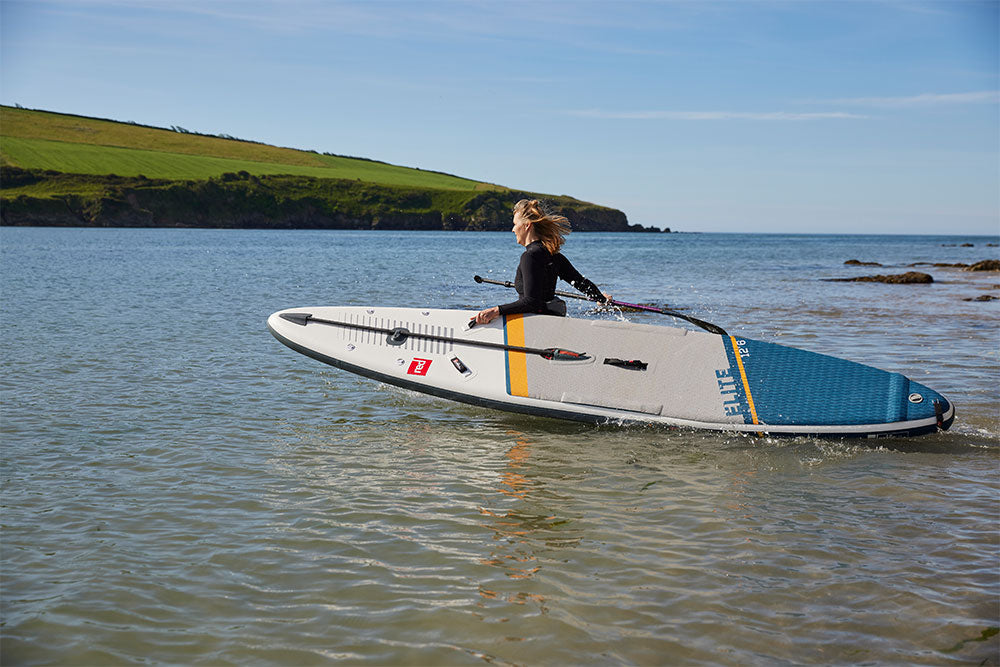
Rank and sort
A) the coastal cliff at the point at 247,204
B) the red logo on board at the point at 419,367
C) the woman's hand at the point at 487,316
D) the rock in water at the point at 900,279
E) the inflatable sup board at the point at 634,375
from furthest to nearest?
the coastal cliff at the point at 247,204 < the rock in water at the point at 900,279 < the red logo on board at the point at 419,367 < the woman's hand at the point at 487,316 < the inflatable sup board at the point at 634,375

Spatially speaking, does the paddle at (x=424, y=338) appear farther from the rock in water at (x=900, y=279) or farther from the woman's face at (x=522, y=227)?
the rock in water at (x=900, y=279)

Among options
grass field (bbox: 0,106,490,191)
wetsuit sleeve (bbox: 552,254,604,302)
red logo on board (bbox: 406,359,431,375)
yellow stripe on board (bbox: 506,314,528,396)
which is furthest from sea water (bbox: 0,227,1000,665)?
grass field (bbox: 0,106,490,191)

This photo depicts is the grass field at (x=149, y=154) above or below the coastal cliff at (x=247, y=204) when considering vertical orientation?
above

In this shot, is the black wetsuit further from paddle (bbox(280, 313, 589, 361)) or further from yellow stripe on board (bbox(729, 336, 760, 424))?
yellow stripe on board (bbox(729, 336, 760, 424))

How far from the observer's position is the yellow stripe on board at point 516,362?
8.94 metres

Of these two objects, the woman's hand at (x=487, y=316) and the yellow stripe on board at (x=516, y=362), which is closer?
the yellow stripe on board at (x=516, y=362)

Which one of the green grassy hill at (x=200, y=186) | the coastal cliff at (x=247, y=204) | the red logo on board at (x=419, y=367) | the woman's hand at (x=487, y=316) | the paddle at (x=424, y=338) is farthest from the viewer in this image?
the green grassy hill at (x=200, y=186)

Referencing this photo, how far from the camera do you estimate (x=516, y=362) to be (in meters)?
9.05

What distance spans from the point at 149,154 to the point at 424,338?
146324 mm

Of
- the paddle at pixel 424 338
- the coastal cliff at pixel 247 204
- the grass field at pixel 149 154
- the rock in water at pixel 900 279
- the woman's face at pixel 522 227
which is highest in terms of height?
the grass field at pixel 149 154

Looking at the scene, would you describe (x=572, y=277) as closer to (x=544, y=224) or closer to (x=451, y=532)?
(x=544, y=224)

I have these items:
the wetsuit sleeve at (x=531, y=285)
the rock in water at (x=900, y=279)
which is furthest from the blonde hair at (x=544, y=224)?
the rock in water at (x=900, y=279)

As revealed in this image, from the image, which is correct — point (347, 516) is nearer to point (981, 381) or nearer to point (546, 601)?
point (546, 601)

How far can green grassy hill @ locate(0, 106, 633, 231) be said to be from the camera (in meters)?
110
